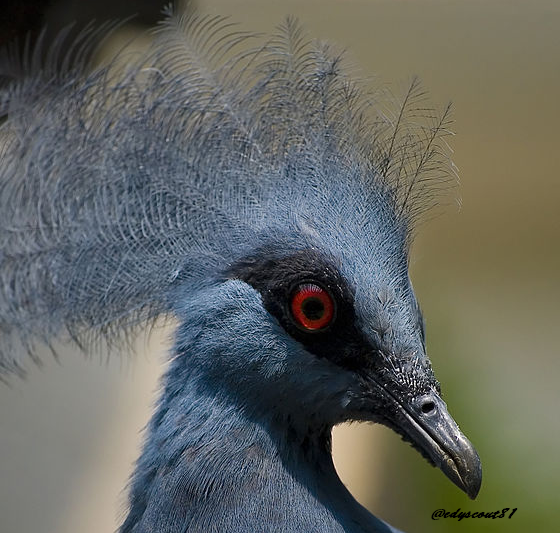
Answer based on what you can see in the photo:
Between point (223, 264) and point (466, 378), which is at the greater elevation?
point (223, 264)

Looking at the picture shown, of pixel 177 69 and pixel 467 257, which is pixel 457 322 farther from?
pixel 177 69

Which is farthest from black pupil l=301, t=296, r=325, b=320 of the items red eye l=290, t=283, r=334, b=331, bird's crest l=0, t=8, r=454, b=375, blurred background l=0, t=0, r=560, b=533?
blurred background l=0, t=0, r=560, b=533

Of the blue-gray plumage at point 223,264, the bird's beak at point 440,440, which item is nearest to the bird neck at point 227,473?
the blue-gray plumage at point 223,264

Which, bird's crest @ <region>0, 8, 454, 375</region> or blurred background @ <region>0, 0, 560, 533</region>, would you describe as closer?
bird's crest @ <region>0, 8, 454, 375</region>

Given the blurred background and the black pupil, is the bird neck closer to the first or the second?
the black pupil

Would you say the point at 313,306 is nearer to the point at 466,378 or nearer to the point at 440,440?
the point at 440,440

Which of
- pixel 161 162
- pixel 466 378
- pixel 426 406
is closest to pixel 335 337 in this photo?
pixel 426 406

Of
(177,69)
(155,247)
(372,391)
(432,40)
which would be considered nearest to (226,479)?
(372,391)

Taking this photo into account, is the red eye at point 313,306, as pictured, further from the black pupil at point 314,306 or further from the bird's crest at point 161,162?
A: the bird's crest at point 161,162
